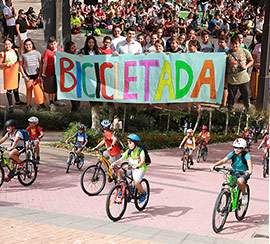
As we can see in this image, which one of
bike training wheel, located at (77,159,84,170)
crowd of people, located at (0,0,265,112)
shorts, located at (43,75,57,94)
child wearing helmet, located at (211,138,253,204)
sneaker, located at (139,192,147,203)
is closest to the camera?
child wearing helmet, located at (211,138,253,204)

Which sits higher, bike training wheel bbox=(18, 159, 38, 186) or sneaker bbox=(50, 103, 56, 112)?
sneaker bbox=(50, 103, 56, 112)

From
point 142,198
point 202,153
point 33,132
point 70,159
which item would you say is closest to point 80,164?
point 70,159

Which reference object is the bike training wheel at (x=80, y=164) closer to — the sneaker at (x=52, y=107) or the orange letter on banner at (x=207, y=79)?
the orange letter on banner at (x=207, y=79)

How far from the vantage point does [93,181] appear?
10.9m

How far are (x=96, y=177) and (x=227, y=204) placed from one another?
314 centimetres

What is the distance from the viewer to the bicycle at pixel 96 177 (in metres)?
10.8

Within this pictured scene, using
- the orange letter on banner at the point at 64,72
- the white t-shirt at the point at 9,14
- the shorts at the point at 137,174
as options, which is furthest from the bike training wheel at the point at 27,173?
the white t-shirt at the point at 9,14

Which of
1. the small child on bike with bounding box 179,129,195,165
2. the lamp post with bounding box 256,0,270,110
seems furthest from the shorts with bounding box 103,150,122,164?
the lamp post with bounding box 256,0,270,110

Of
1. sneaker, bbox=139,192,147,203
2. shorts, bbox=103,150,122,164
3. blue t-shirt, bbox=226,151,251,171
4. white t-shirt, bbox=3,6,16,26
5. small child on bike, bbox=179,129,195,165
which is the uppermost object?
white t-shirt, bbox=3,6,16,26

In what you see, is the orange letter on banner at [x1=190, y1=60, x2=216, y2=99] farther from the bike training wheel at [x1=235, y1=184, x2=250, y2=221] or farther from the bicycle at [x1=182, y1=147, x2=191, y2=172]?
the bike training wheel at [x1=235, y1=184, x2=250, y2=221]

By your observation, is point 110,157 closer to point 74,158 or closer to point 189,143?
point 74,158

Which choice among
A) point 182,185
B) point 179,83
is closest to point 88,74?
point 179,83

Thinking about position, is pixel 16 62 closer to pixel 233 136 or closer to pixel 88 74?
pixel 88 74

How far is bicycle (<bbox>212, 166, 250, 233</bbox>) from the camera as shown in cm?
883
